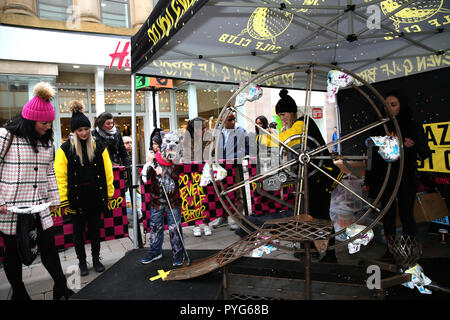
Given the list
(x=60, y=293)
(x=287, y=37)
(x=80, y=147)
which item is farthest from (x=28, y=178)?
(x=287, y=37)

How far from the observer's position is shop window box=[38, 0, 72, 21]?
→ 8137 mm

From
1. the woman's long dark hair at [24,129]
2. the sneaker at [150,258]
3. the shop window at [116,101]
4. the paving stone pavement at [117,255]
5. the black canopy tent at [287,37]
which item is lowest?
the paving stone pavement at [117,255]

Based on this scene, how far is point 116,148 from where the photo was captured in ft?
13.0

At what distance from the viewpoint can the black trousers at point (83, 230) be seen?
276cm

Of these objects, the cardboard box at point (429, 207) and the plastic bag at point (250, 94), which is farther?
the cardboard box at point (429, 207)

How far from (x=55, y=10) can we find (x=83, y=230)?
846 cm

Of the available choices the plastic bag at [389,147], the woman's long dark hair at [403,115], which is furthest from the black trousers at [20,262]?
the woman's long dark hair at [403,115]

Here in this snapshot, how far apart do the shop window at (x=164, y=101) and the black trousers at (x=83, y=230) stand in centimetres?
838

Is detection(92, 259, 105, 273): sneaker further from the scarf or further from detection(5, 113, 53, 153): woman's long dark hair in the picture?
the scarf

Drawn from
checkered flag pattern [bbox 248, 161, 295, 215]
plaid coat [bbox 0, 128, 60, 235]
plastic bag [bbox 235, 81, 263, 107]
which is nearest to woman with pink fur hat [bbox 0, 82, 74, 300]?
plaid coat [bbox 0, 128, 60, 235]

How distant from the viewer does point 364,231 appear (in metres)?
1.77

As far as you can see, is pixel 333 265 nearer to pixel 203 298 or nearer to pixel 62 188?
pixel 203 298

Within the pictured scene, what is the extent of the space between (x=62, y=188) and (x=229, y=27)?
7.78 ft

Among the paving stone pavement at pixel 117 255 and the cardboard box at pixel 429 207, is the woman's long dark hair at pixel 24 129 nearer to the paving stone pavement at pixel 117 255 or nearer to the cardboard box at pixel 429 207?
the paving stone pavement at pixel 117 255
